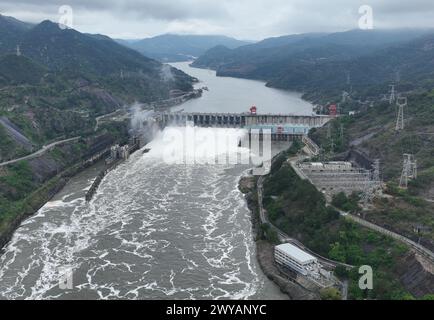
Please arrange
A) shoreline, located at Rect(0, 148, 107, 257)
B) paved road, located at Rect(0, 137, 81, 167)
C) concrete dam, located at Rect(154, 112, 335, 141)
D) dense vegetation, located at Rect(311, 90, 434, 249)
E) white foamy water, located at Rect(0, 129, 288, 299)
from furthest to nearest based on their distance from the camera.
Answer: concrete dam, located at Rect(154, 112, 335, 141)
paved road, located at Rect(0, 137, 81, 167)
shoreline, located at Rect(0, 148, 107, 257)
dense vegetation, located at Rect(311, 90, 434, 249)
white foamy water, located at Rect(0, 129, 288, 299)

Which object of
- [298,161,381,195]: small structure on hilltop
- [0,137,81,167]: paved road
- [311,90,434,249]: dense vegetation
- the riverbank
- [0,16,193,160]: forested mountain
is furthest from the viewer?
[0,16,193,160]: forested mountain

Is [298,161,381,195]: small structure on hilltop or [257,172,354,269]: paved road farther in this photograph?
[298,161,381,195]: small structure on hilltop

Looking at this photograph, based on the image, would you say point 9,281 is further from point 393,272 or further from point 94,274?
point 393,272

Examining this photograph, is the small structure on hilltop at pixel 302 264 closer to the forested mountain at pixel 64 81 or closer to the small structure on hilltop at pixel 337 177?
the small structure on hilltop at pixel 337 177

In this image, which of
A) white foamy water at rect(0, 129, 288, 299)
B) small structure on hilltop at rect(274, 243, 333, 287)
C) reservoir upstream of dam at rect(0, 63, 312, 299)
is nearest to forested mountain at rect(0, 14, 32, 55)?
reservoir upstream of dam at rect(0, 63, 312, 299)

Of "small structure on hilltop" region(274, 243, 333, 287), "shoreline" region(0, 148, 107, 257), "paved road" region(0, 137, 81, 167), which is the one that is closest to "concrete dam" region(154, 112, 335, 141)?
"paved road" region(0, 137, 81, 167)

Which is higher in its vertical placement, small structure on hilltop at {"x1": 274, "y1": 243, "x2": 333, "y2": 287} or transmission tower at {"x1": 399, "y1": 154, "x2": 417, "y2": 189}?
transmission tower at {"x1": 399, "y1": 154, "x2": 417, "y2": 189}

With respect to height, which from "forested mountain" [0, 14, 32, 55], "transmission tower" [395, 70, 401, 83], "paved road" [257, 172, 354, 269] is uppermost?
"forested mountain" [0, 14, 32, 55]

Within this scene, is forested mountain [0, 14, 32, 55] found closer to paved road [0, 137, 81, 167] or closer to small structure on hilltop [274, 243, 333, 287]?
paved road [0, 137, 81, 167]
